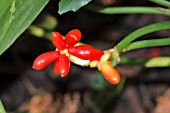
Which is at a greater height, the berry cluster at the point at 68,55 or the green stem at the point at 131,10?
the berry cluster at the point at 68,55

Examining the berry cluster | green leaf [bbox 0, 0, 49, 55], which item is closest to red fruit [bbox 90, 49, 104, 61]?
the berry cluster

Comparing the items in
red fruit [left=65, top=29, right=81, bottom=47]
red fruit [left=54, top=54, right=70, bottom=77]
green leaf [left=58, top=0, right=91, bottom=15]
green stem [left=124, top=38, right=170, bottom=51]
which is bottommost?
red fruit [left=54, top=54, right=70, bottom=77]

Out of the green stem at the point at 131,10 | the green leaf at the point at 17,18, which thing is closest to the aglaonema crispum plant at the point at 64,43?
the green leaf at the point at 17,18

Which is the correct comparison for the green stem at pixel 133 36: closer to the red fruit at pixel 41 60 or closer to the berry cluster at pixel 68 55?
the berry cluster at pixel 68 55

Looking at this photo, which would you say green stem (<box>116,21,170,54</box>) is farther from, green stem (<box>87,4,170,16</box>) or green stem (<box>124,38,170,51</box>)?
green stem (<box>87,4,170,16</box>)

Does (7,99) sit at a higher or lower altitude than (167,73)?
lower

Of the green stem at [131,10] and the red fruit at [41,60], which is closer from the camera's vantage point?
the red fruit at [41,60]

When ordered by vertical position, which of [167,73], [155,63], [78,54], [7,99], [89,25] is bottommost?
[7,99]

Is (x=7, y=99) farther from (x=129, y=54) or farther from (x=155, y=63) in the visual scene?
(x=155, y=63)

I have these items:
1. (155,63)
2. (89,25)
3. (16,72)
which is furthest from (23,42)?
(155,63)
